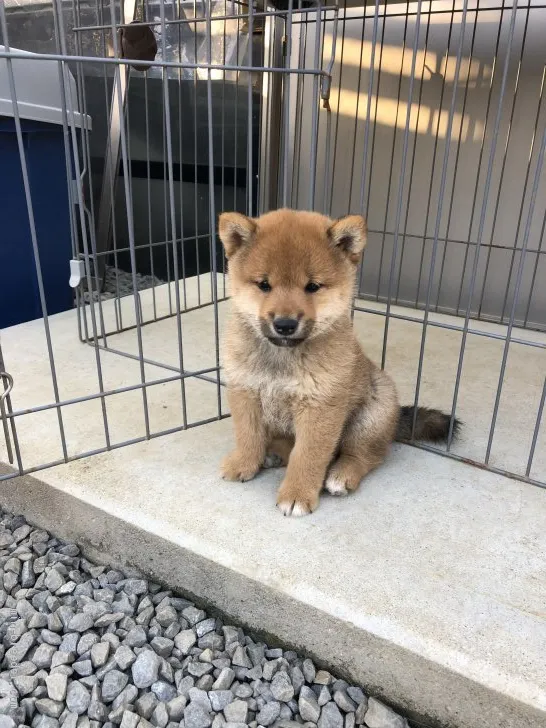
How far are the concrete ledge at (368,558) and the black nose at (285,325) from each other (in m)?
0.83

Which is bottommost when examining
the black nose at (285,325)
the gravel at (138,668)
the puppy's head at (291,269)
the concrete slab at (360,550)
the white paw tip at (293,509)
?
the gravel at (138,668)

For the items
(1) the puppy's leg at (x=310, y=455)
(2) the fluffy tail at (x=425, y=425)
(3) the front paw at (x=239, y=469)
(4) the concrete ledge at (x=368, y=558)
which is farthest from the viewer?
(2) the fluffy tail at (x=425, y=425)

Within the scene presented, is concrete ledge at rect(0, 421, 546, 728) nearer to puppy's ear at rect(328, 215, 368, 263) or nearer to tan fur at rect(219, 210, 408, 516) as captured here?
tan fur at rect(219, 210, 408, 516)

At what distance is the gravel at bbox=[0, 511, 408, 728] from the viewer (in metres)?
1.82

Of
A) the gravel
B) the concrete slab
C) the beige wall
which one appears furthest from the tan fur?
the beige wall

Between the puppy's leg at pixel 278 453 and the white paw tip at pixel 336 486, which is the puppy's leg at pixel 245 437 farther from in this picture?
the white paw tip at pixel 336 486

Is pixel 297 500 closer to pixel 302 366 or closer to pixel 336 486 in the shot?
pixel 336 486

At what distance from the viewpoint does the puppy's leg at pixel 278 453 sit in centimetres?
270

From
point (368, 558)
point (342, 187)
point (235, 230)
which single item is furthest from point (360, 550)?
point (342, 187)

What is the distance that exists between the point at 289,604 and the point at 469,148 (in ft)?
14.7

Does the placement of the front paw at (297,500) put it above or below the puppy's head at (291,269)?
below

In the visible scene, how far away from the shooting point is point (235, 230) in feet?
7.11

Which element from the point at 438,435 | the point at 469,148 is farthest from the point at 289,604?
the point at 469,148

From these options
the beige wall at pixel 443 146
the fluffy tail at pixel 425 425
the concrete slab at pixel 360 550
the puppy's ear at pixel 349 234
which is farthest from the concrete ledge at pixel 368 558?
the beige wall at pixel 443 146
